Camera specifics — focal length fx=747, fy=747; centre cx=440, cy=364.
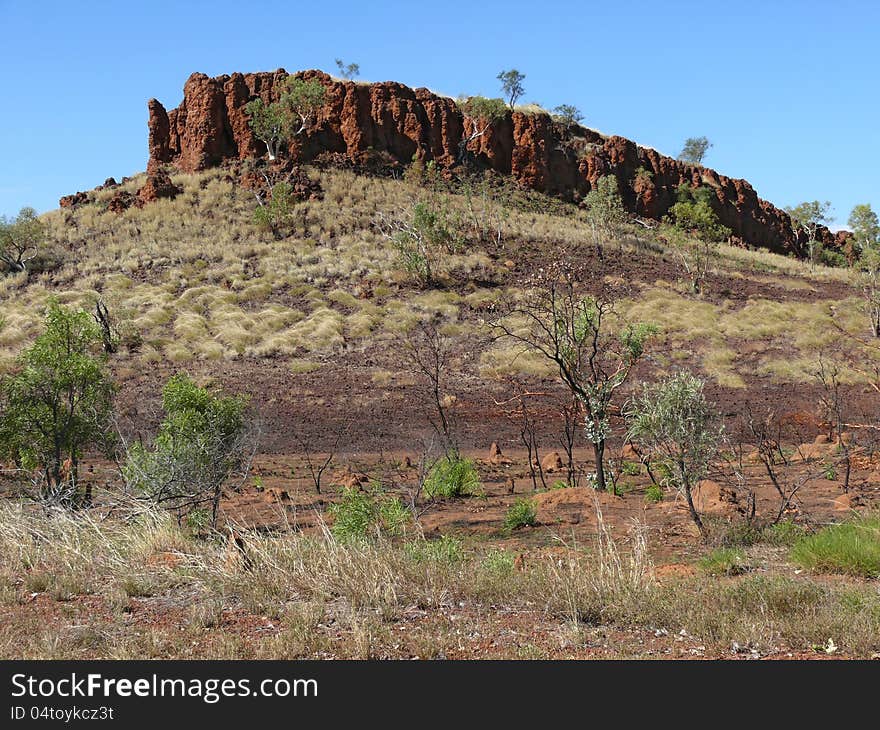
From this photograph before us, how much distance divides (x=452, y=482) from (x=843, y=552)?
692 centimetres

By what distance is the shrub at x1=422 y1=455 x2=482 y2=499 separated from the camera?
12.6m

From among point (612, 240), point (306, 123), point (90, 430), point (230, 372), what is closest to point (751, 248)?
point (612, 240)

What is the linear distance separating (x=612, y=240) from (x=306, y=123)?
2361 cm

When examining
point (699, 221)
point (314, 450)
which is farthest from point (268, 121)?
point (314, 450)

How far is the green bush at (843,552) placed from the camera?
21.2 feet

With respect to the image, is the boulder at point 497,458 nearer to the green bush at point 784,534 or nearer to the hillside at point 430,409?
the hillside at point 430,409

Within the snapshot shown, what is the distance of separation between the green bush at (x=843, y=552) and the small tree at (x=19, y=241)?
41942 millimetres

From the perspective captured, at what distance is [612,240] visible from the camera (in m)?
48.4

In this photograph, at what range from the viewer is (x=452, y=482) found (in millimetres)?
12656

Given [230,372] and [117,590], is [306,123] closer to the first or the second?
[230,372]

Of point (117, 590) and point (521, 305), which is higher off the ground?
point (521, 305)

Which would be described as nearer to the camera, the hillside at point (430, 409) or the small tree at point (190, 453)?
the hillside at point (430, 409)

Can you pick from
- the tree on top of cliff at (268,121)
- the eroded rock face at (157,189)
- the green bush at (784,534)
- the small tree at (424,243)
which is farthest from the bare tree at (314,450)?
the tree on top of cliff at (268,121)

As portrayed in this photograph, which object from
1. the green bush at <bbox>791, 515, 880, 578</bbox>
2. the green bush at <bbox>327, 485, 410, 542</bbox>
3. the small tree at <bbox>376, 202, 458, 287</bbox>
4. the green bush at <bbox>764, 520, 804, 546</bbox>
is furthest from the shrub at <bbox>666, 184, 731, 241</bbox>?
the green bush at <bbox>791, 515, 880, 578</bbox>
